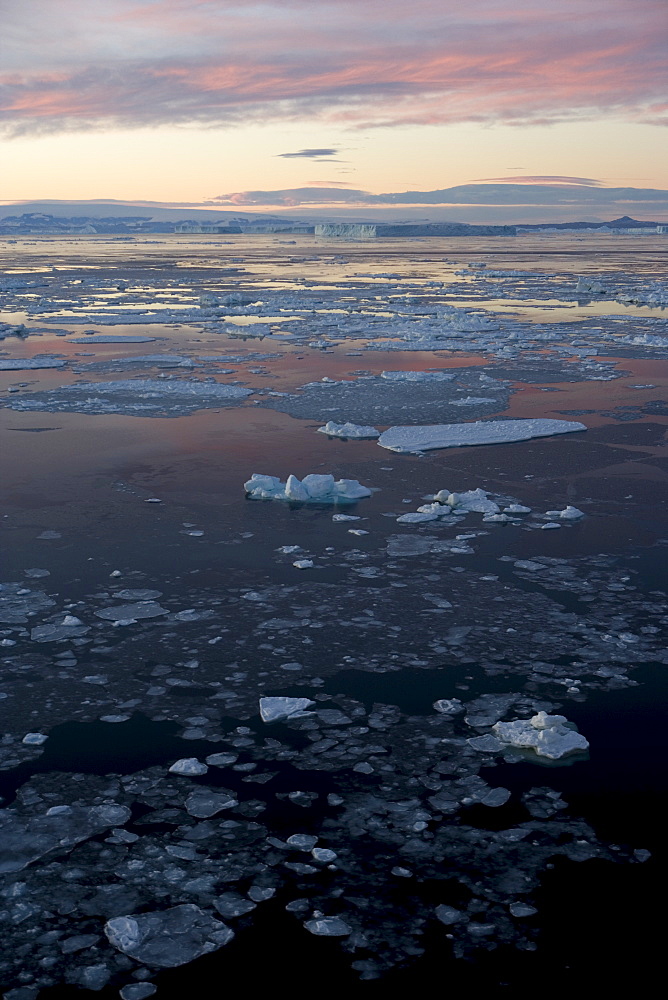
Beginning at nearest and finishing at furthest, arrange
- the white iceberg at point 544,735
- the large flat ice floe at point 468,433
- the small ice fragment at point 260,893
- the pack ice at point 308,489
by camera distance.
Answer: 1. the small ice fragment at point 260,893
2. the white iceberg at point 544,735
3. the pack ice at point 308,489
4. the large flat ice floe at point 468,433

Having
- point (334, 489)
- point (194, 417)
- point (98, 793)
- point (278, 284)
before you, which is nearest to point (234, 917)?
point (98, 793)

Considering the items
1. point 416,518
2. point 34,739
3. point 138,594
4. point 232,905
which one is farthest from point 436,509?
point 232,905

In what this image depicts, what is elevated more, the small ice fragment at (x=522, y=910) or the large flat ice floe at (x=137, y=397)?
the large flat ice floe at (x=137, y=397)

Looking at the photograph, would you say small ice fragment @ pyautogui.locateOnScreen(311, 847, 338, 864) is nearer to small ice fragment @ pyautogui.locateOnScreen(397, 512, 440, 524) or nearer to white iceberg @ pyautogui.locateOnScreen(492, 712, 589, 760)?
white iceberg @ pyautogui.locateOnScreen(492, 712, 589, 760)

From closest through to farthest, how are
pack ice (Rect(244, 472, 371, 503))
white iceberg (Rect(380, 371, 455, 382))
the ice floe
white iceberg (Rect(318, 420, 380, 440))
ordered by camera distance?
pack ice (Rect(244, 472, 371, 503))
white iceberg (Rect(318, 420, 380, 440))
white iceberg (Rect(380, 371, 455, 382))
the ice floe

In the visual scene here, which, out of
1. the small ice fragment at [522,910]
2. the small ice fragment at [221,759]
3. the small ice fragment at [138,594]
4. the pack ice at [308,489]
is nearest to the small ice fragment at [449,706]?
the small ice fragment at [221,759]

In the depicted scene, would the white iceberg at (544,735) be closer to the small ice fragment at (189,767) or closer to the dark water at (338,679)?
the dark water at (338,679)

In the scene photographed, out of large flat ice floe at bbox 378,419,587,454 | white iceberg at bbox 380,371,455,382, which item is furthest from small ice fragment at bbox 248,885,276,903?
white iceberg at bbox 380,371,455,382
